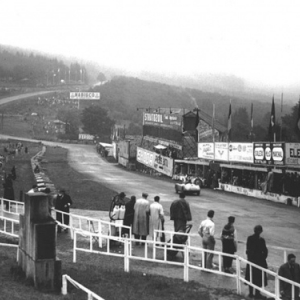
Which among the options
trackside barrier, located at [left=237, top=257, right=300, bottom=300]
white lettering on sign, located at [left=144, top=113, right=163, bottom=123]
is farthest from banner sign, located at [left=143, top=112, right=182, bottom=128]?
trackside barrier, located at [left=237, top=257, right=300, bottom=300]

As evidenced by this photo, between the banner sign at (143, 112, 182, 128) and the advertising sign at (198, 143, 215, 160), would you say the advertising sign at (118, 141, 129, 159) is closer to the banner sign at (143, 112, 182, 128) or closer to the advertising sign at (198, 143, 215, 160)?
the banner sign at (143, 112, 182, 128)

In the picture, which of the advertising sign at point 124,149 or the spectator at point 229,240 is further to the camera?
the advertising sign at point 124,149

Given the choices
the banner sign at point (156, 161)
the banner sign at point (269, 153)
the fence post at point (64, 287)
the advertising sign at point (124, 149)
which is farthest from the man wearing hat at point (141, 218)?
the advertising sign at point (124, 149)

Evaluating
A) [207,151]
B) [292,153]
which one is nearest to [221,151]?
[207,151]

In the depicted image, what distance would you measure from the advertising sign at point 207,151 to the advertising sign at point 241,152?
131 inches

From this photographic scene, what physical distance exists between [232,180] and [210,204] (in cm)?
932

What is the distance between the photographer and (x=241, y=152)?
3881cm

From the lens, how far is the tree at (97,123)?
502 ft

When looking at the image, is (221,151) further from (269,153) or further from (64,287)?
(64,287)

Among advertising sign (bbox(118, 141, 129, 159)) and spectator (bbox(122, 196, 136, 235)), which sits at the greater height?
spectator (bbox(122, 196, 136, 235))

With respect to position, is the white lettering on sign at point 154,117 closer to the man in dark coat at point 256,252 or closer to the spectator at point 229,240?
the spectator at point 229,240

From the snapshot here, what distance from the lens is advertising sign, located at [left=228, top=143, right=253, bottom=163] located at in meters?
37.6

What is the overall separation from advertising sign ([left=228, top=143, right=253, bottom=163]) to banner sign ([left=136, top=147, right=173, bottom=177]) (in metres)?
12.9

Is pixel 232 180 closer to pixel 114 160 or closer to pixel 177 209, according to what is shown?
pixel 177 209
